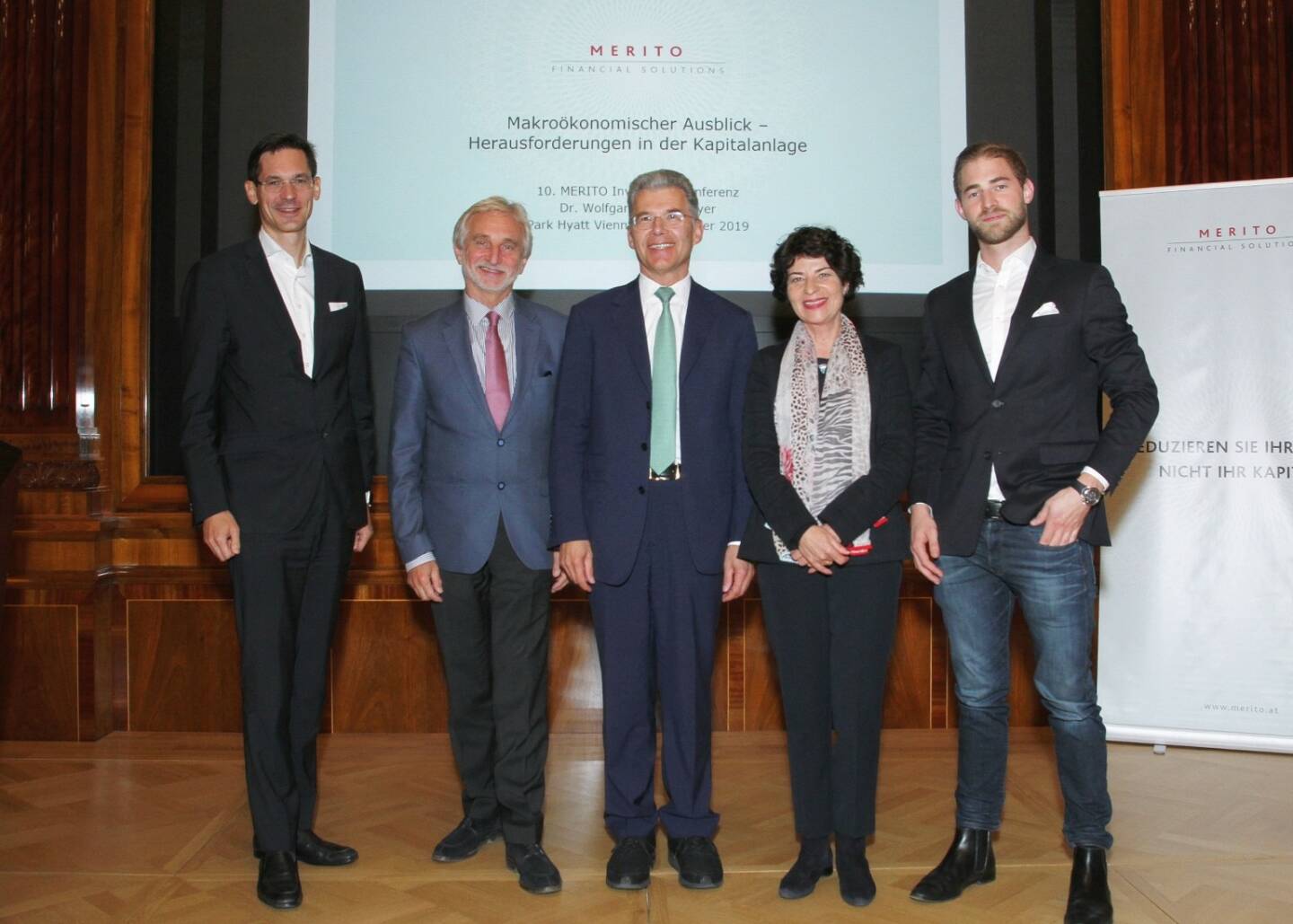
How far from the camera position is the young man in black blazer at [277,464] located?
2574 millimetres

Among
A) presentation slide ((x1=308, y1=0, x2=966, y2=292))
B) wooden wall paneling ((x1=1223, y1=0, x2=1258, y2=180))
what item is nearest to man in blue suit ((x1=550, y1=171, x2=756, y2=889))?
presentation slide ((x1=308, y1=0, x2=966, y2=292))

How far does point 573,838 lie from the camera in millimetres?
2988

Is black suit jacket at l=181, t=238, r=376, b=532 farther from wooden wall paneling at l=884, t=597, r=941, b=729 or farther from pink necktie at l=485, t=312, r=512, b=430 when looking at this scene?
wooden wall paneling at l=884, t=597, r=941, b=729

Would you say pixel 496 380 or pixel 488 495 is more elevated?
pixel 496 380

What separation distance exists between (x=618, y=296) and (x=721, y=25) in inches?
80.9

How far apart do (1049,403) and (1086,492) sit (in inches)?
8.8

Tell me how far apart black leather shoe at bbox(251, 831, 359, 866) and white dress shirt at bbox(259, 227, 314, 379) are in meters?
1.21

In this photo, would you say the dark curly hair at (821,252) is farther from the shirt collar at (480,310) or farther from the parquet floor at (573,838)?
the parquet floor at (573,838)

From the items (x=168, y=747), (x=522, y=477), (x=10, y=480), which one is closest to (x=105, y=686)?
(x=168, y=747)

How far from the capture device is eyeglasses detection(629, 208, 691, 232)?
2590 millimetres

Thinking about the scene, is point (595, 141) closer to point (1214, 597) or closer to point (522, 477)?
point (522, 477)

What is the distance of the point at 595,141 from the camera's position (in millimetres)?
4219

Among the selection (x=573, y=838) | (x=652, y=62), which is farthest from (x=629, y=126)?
(x=573, y=838)

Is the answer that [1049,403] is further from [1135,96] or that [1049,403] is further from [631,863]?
[1135,96]
